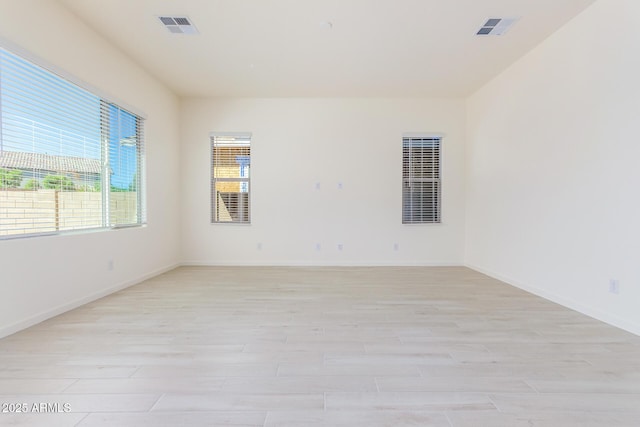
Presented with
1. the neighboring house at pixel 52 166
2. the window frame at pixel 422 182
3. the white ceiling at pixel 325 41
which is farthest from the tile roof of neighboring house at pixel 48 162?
the window frame at pixel 422 182

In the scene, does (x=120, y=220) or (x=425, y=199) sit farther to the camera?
(x=425, y=199)

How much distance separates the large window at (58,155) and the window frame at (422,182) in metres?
4.41

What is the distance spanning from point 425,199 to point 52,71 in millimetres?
5363

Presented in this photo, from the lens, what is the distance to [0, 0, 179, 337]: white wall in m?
2.46

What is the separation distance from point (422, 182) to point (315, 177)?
6.52 ft

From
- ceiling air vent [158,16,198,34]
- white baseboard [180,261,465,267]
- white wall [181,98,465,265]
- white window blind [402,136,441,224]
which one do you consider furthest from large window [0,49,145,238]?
white window blind [402,136,441,224]

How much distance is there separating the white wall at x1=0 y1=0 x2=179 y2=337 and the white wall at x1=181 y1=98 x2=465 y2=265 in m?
0.58

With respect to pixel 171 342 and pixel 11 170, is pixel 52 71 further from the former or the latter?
pixel 171 342

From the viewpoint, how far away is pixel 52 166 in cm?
283

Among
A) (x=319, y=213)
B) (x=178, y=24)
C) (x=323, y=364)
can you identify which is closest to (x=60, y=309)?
(x=323, y=364)

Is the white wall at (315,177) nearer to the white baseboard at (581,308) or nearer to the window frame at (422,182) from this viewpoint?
the window frame at (422,182)

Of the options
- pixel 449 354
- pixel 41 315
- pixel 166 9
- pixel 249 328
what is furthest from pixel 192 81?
pixel 449 354

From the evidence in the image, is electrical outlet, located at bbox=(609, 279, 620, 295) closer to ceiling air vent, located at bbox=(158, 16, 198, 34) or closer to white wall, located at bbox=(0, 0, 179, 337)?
ceiling air vent, located at bbox=(158, 16, 198, 34)

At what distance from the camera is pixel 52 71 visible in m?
2.80
